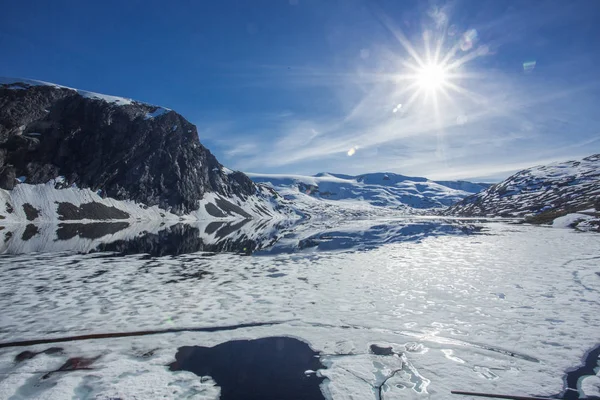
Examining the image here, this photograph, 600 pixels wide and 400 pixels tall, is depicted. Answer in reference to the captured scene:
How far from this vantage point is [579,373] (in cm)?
761

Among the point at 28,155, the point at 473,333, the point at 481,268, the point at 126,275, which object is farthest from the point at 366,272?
the point at 28,155

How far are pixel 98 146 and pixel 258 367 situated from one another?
142054 millimetres

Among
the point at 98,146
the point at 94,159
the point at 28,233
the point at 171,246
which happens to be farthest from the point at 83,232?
the point at 98,146

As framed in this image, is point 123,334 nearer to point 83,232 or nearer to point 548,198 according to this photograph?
point 83,232

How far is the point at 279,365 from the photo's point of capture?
825 cm

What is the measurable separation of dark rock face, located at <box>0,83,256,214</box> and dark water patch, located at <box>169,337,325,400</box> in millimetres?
112820

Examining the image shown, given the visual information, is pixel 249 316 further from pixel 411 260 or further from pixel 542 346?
pixel 411 260

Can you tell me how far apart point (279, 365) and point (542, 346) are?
26.1ft

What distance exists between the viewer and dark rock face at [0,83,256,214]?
101312 millimetres

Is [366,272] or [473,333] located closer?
[473,333]

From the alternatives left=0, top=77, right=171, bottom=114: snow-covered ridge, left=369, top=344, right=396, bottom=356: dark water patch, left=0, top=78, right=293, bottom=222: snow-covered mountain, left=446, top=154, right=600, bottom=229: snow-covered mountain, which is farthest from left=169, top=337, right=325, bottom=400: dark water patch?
left=0, top=77, right=171, bottom=114: snow-covered ridge

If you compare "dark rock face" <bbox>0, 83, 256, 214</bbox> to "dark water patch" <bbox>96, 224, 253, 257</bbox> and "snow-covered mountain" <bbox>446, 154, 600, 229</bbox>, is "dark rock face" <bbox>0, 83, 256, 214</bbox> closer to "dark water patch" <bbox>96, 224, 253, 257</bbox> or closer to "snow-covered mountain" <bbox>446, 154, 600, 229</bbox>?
"dark water patch" <bbox>96, 224, 253, 257</bbox>

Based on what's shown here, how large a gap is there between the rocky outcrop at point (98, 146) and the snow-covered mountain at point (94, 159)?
0.84ft

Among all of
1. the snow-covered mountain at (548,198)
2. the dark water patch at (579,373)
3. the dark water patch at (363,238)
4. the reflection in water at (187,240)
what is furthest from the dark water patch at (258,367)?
the snow-covered mountain at (548,198)
